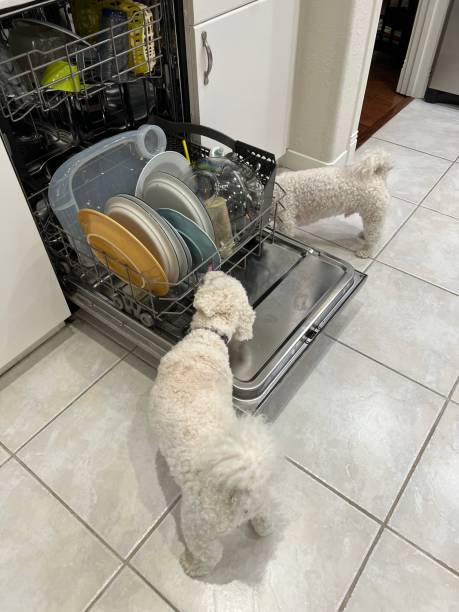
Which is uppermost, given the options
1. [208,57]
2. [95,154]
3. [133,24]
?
[133,24]

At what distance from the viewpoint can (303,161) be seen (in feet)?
5.98

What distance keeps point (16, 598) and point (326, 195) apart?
3.96 feet

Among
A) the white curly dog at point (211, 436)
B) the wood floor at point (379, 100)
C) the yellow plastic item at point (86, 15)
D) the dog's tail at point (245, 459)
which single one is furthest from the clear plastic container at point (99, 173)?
the wood floor at point (379, 100)

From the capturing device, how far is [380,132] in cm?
215

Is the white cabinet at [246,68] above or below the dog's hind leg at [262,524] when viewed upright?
above

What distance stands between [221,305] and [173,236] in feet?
0.60

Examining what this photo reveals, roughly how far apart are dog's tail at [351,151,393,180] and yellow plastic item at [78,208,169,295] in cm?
72

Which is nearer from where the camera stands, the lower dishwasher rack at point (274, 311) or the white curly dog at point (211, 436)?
the white curly dog at point (211, 436)

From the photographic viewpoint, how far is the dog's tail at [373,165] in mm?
1333

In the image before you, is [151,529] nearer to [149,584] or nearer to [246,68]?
[149,584]

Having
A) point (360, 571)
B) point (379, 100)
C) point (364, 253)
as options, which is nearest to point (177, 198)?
point (364, 253)

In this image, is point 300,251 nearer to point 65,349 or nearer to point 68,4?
point 65,349

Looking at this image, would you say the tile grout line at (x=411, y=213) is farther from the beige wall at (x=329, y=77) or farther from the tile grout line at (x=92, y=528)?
the tile grout line at (x=92, y=528)

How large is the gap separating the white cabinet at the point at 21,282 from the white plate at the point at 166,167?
0.83 ft
